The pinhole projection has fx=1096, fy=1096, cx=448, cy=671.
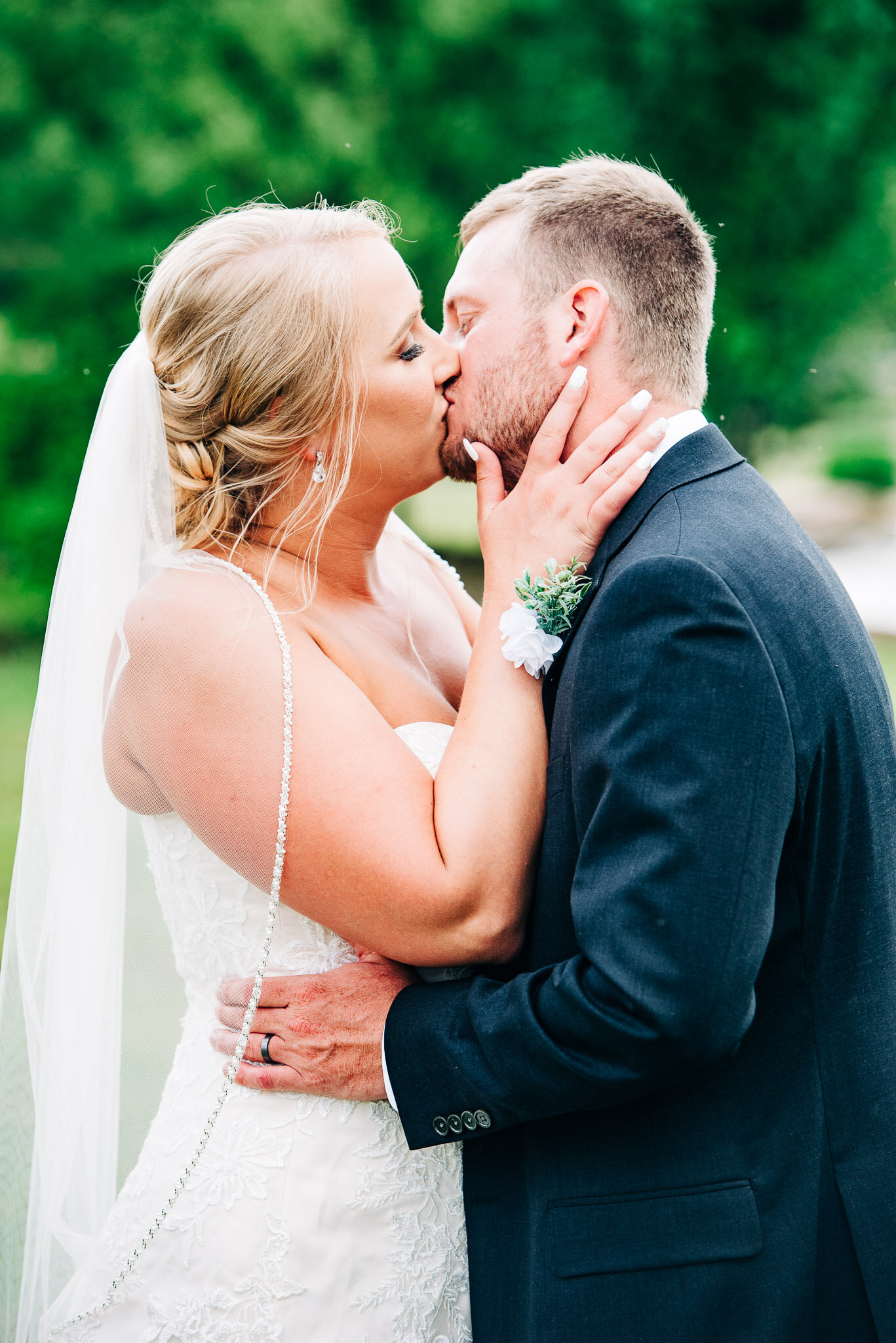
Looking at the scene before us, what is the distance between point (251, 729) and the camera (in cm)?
210

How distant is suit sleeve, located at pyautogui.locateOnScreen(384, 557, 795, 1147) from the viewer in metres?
1.72

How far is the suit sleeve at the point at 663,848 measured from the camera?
1.72 m

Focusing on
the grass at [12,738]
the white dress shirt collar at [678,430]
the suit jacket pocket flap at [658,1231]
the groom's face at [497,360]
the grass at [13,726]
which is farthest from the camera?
the grass at [13,726]

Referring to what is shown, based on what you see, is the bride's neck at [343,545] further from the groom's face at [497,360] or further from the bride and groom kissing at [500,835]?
the groom's face at [497,360]

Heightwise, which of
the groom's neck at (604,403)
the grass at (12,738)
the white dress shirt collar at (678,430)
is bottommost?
the grass at (12,738)

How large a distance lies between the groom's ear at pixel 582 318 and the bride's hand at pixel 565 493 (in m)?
0.07

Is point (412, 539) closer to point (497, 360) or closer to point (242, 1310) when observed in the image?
point (497, 360)

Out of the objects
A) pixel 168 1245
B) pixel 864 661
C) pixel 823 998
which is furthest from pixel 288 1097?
pixel 864 661

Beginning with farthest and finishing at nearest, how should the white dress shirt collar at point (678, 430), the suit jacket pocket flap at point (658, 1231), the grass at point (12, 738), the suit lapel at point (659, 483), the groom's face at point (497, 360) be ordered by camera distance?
the grass at point (12, 738)
the groom's face at point (497, 360)
the white dress shirt collar at point (678, 430)
the suit lapel at point (659, 483)
the suit jacket pocket flap at point (658, 1231)

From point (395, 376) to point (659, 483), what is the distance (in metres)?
0.71

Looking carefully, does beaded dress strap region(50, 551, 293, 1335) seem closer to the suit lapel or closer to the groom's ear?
the suit lapel

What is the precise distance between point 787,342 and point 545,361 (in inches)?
315

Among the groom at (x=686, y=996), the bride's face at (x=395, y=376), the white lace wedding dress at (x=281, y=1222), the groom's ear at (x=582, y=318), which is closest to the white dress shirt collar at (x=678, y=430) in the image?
the groom at (x=686, y=996)

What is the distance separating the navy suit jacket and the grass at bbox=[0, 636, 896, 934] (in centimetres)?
652
